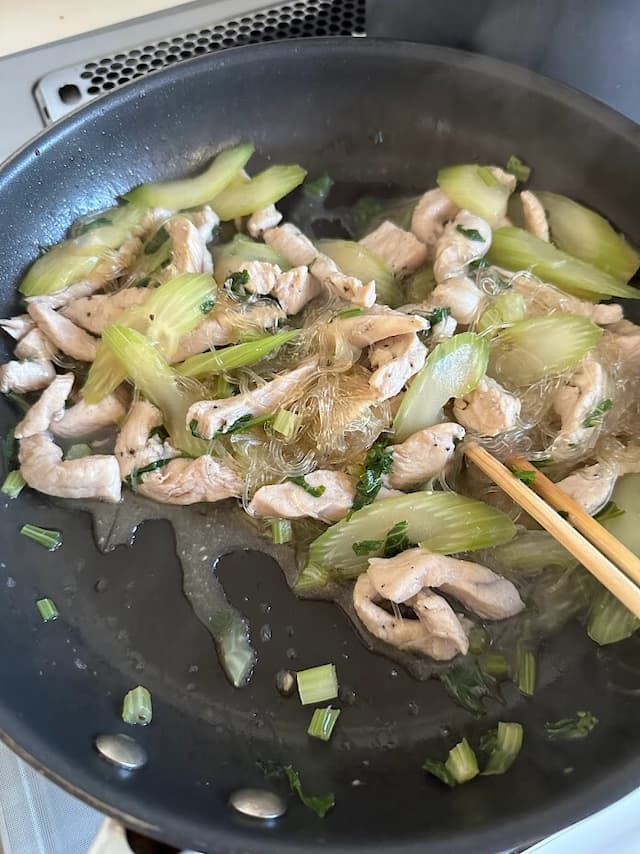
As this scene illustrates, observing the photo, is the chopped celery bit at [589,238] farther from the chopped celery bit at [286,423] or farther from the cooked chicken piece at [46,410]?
the cooked chicken piece at [46,410]

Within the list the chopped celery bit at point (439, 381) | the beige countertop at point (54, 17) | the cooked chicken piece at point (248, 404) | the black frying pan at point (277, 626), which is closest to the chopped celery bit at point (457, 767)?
the black frying pan at point (277, 626)

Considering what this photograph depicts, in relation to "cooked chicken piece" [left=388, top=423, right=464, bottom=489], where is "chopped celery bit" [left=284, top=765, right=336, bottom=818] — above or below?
below

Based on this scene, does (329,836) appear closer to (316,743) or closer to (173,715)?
(316,743)

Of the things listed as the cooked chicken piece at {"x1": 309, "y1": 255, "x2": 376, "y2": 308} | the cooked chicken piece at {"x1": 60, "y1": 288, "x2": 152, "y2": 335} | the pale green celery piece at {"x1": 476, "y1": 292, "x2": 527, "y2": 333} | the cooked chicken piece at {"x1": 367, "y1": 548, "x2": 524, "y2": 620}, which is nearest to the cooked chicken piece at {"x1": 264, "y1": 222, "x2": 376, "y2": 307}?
the cooked chicken piece at {"x1": 309, "y1": 255, "x2": 376, "y2": 308}

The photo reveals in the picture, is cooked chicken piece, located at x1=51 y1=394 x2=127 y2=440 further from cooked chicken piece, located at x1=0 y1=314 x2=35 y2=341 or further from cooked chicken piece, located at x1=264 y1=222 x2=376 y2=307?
cooked chicken piece, located at x1=264 y1=222 x2=376 y2=307

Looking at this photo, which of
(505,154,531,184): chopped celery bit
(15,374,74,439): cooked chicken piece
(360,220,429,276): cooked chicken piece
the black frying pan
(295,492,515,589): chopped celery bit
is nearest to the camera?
the black frying pan

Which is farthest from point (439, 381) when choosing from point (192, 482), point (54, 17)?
point (54, 17)

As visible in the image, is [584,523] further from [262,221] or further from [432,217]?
[262,221]
